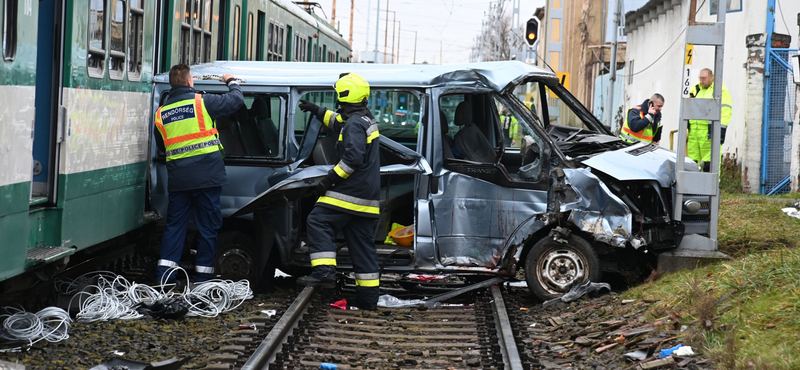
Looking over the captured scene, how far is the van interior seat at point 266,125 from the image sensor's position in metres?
8.28

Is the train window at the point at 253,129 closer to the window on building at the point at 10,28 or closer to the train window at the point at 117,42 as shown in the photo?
the train window at the point at 117,42

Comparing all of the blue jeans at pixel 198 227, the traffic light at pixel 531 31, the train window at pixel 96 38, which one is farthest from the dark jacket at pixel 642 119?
the traffic light at pixel 531 31

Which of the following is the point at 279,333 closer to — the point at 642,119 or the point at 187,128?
the point at 187,128

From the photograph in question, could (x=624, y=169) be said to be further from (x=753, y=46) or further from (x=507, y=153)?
(x=753, y=46)

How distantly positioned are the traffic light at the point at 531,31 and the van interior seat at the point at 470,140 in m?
12.8

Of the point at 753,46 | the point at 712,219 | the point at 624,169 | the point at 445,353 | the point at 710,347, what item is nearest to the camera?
the point at 710,347

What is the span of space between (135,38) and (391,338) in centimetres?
363

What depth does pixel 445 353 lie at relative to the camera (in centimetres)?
634

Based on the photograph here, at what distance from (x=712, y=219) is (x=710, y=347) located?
2.86 m

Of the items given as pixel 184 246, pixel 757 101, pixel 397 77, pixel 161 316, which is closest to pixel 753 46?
pixel 757 101

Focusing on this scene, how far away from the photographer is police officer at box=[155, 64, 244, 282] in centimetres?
790

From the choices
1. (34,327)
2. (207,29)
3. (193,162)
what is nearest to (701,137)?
(207,29)

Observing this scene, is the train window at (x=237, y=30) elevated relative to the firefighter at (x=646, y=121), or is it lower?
elevated

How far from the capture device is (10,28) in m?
5.92
